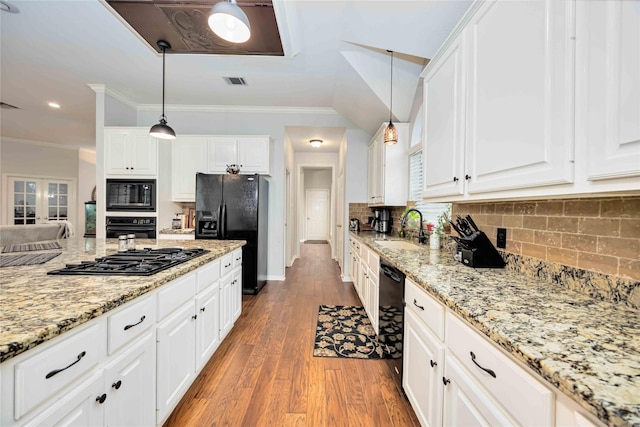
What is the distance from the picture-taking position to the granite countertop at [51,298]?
0.73 m

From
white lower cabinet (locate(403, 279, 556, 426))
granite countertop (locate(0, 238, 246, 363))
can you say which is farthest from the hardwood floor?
granite countertop (locate(0, 238, 246, 363))

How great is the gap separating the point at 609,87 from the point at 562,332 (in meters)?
0.70

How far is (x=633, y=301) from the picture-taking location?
927 mm

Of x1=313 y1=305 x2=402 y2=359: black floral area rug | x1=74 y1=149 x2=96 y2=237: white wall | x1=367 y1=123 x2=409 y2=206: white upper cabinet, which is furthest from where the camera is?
x1=74 y1=149 x2=96 y2=237: white wall

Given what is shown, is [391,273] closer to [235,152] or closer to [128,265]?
[128,265]

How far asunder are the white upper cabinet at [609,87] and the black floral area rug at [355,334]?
4.11ft

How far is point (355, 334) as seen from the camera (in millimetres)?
2564

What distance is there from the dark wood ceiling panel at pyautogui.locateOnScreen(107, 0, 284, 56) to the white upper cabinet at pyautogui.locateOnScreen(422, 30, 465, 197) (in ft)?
4.48

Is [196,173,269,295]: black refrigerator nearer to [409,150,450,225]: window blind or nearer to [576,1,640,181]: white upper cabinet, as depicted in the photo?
[409,150,450,225]: window blind

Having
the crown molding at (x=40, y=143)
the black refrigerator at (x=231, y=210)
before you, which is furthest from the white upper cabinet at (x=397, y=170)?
the crown molding at (x=40, y=143)

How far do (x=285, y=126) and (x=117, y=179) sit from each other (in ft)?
8.40

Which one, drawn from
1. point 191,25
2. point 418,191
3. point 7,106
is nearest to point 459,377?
point 418,191

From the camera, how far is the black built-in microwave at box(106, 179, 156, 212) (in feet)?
12.2

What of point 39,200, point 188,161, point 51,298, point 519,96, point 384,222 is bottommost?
point 51,298
